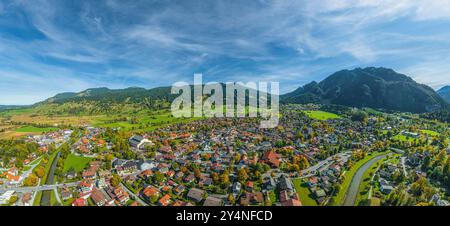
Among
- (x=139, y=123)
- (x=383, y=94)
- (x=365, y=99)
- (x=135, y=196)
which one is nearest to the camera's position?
(x=135, y=196)

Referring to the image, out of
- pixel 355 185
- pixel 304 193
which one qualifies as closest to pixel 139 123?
pixel 304 193

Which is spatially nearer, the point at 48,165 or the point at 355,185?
the point at 355,185

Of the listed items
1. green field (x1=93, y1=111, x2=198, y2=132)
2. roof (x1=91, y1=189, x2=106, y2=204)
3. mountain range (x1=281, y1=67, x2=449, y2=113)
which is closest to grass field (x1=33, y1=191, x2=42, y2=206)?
roof (x1=91, y1=189, x2=106, y2=204)

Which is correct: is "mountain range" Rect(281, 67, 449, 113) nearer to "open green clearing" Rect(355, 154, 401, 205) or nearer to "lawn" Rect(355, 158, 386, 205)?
"open green clearing" Rect(355, 154, 401, 205)

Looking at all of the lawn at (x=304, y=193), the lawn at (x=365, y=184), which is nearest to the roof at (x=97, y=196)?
the lawn at (x=304, y=193)

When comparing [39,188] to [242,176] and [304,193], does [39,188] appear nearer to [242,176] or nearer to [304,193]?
[242,176]

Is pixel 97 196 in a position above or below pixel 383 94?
below

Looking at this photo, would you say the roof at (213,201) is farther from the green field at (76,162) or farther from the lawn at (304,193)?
the green field at (76,162)

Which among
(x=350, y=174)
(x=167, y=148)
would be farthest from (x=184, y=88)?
(x=350, y=174)
